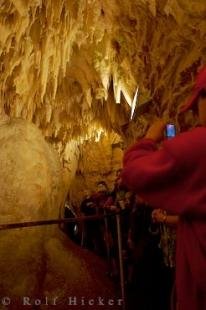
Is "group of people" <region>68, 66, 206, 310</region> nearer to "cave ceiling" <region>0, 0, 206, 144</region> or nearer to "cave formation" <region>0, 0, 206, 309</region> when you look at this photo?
"cave formation" <region>0, 0, 206, 309</region>

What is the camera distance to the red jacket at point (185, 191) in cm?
115

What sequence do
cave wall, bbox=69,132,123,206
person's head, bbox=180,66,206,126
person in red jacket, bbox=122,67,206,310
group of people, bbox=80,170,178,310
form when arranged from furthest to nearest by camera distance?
cave wall, bbox=69,132,123,206 → group of people, bbox=80,170,178,310 → person's head, bbox=180,66,206,126 → person in red jacket, bbox=122,67,206,310

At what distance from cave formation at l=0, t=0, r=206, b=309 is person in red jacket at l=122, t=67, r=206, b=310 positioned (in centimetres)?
321

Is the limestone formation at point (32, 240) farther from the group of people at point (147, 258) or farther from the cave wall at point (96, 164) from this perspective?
the cave wall at point (96, 164)

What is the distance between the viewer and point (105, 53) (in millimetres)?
7512

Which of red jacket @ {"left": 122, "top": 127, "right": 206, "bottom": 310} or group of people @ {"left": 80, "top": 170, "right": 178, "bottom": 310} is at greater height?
red jacket @ {"left": 122, "top": 127, "right": 206, "bottom": 310}

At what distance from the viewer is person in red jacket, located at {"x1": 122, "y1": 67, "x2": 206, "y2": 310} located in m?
1.15

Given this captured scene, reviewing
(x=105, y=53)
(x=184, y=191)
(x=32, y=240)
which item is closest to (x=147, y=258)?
(x=32, y=240)

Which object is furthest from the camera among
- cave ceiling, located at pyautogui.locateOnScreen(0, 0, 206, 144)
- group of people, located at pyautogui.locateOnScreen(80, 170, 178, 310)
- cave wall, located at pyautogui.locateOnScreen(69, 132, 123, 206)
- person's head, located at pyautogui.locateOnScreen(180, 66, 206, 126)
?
cave wall, located at pyautogui.locateOnScreen(69, 132, 123, 206)

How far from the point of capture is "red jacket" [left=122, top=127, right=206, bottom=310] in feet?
3.77

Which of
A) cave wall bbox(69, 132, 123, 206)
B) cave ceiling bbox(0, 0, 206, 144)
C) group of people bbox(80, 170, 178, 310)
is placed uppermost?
cave ceiling bbox(0, 0, 206, 144)

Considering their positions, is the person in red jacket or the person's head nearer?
the person in red jacket

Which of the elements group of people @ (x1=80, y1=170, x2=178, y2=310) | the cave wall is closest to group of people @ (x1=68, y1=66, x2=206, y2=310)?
group of people @ (x1=80, y1=170, x2=178, y2=310)

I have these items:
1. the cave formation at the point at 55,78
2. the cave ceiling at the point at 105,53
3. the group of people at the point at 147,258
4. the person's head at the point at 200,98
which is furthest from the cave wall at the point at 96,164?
the person's head at the point at 200,98
